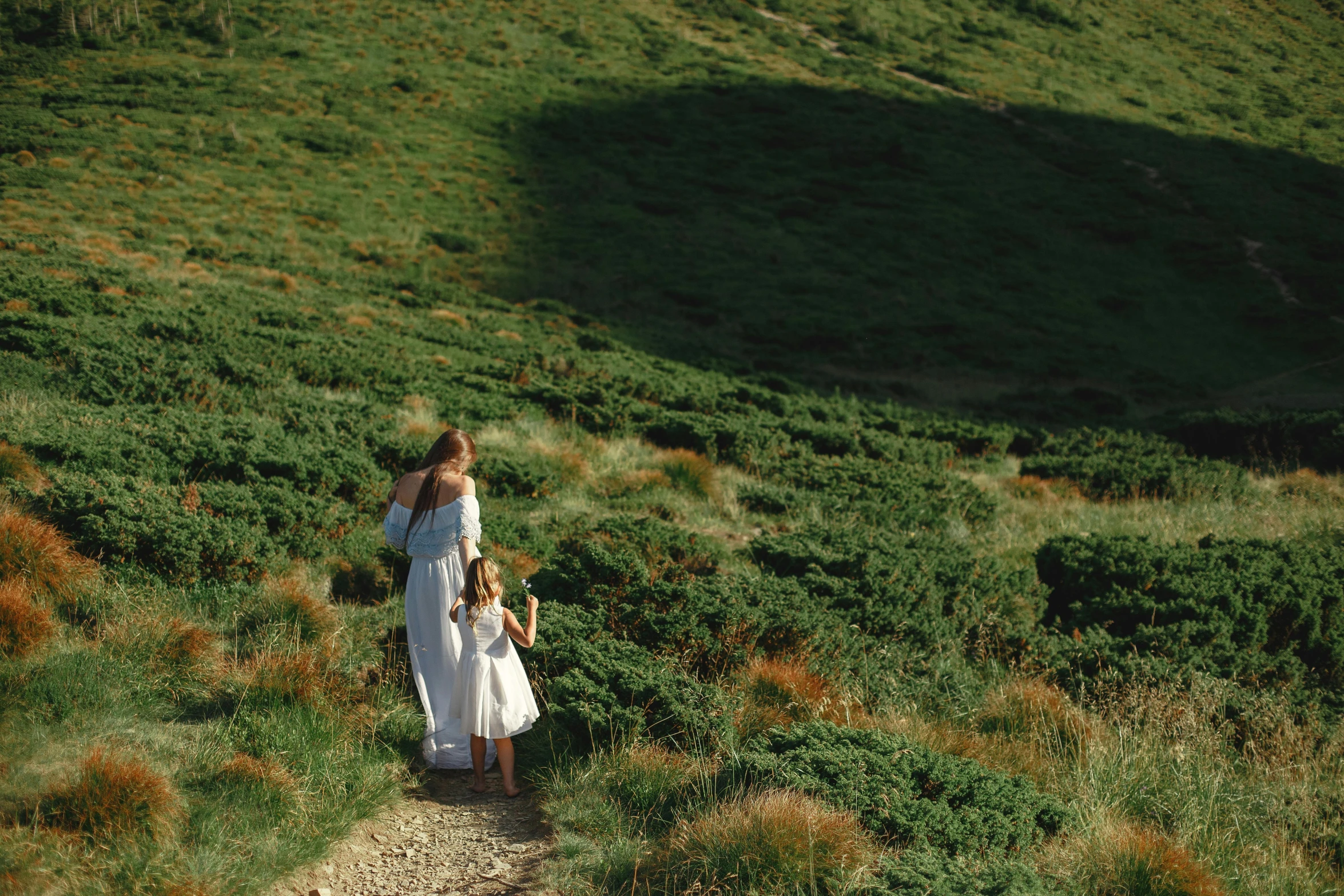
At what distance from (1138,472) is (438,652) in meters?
12.6

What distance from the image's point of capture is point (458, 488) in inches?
191

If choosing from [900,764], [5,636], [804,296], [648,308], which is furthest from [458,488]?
[804,296]

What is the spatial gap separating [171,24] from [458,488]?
166ft

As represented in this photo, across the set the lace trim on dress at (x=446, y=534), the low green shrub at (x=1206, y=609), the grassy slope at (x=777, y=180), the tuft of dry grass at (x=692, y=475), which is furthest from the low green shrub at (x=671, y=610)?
the grassy slope at (x=777, y=180)

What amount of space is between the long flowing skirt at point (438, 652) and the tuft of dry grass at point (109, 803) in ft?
4.90

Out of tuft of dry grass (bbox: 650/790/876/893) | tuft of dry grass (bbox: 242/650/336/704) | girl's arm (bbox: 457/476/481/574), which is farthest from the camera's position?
girl's arm (bbox: 457/476/481/574)

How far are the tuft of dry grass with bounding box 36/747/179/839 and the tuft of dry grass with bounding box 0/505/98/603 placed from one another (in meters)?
2.04

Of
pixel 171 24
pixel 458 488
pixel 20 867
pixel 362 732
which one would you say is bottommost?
pixel 362 732

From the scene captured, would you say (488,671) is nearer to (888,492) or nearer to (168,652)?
(168,652)

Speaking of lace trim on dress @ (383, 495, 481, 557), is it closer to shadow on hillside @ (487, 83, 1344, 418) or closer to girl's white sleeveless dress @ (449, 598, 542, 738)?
girl's white sleeveless dress @ (449, 598, 542, 738)

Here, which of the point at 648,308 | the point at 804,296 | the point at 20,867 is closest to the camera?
the point at 20,867

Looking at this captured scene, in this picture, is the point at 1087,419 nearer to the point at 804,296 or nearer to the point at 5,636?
the point at 804,296

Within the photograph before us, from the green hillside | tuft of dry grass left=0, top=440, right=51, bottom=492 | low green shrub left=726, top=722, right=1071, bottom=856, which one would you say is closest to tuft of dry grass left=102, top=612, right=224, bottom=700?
the green hillside

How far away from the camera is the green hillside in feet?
13.1
